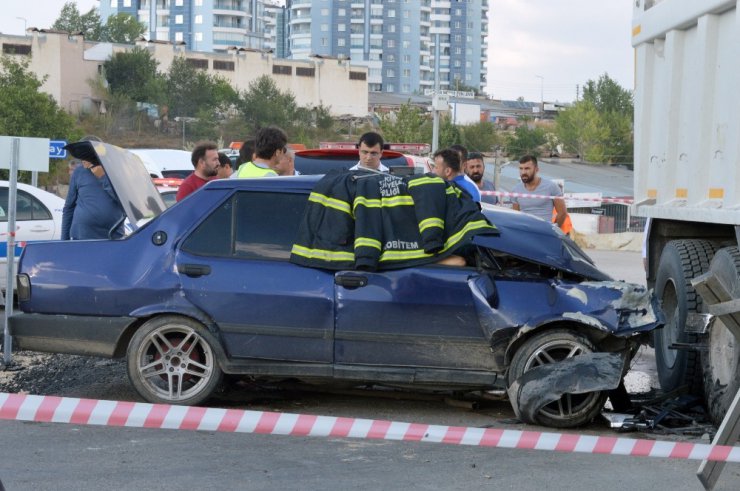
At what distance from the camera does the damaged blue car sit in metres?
7.28

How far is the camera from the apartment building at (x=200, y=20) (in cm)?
16588

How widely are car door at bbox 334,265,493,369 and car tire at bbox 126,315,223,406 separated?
88 centimetres

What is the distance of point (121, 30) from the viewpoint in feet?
442

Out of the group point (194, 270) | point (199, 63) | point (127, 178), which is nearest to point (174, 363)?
point (194, 270)

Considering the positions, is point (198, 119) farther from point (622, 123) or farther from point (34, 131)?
point (622, 123)

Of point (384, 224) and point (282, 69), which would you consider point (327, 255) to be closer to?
point (384, 224)

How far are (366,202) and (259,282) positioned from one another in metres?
0.86

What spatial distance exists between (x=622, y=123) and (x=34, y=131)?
74.2 meters

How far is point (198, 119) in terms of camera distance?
3829 inches

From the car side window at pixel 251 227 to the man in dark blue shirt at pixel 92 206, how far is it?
11.1 feet

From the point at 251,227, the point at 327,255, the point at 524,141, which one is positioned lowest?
the point at 327,255

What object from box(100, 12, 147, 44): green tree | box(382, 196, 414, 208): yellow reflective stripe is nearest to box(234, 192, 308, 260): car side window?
box(382, 196, 414, 208): yellow reflective stripe

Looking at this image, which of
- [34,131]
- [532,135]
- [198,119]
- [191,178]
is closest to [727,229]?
[191,178]

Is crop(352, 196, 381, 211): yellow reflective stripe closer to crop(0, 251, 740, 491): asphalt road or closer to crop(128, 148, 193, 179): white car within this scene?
crop(0, 251, 740, 491): asphalt road
